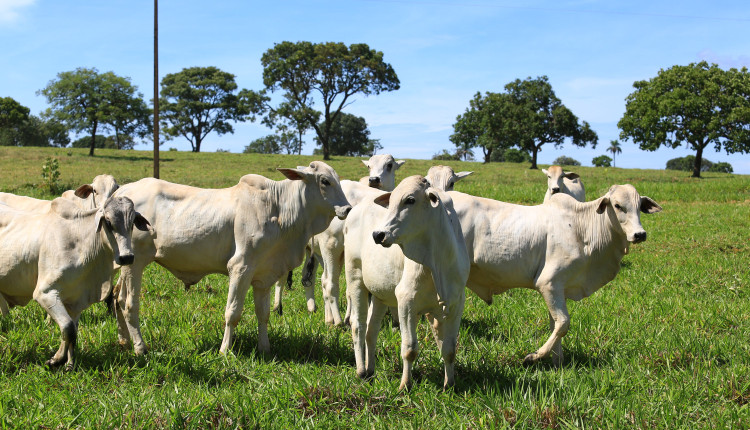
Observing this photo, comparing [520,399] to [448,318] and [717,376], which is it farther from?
[717,376]

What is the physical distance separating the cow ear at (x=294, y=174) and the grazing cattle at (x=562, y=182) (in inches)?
242

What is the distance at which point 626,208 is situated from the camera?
6.34m

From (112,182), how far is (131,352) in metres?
1.90

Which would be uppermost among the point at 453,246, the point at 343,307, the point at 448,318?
the point at 453,246

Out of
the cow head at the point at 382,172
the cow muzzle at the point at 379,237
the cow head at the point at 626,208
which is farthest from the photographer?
the cow head at the point at 382,172

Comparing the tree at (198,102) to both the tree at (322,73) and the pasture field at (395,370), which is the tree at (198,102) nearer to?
the tree at (322,73)

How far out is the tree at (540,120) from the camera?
2297 inches

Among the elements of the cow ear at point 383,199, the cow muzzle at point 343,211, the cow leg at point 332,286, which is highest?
the cow ear at point 383,199

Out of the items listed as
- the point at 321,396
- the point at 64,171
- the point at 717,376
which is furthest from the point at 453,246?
the point at 64,171

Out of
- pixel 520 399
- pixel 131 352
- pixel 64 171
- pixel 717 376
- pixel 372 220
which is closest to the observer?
pixel 520 399

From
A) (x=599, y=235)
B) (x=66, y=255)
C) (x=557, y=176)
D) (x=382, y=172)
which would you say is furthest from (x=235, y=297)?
(x=557, y=176)

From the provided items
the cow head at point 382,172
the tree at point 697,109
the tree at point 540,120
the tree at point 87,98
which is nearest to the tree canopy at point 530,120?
the tree at point 540,120

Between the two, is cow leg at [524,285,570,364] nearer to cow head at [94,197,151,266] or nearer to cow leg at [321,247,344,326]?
cow leg at [321,247,344,326]

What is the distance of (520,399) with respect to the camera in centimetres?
487
